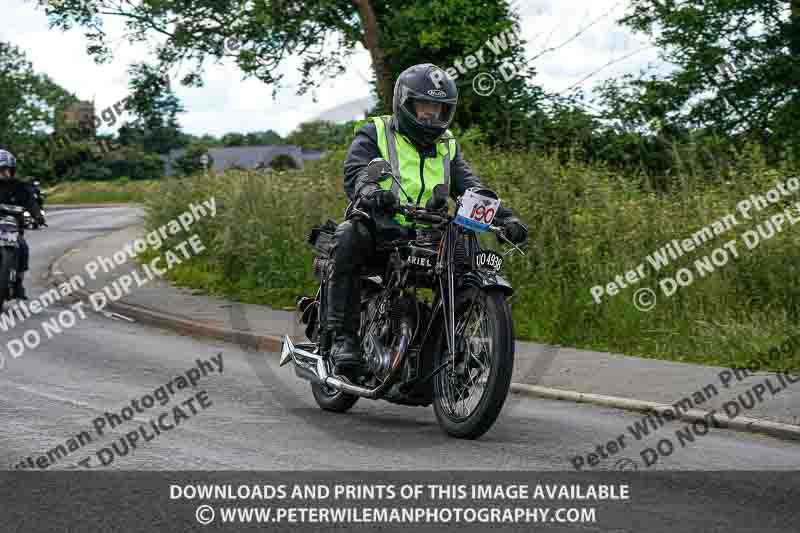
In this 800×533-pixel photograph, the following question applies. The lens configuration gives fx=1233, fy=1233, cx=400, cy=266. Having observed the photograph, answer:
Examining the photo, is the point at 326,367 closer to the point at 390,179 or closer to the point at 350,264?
the point at 350,264

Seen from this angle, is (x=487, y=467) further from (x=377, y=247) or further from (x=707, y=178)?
(x=707, y=178)

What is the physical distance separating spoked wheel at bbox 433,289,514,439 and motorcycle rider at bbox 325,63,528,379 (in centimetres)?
67

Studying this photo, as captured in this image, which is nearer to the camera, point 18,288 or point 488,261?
point 488,261

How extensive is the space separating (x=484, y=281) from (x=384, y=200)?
2.69ft

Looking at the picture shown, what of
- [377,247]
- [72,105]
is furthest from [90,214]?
[72,105]

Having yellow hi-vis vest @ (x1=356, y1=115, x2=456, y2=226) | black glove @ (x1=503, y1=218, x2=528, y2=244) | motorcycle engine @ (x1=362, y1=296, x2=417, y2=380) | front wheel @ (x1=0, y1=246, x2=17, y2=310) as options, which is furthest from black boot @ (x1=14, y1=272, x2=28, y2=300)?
black glove @ (x1=503, y1=218, x2=528, y2=244)

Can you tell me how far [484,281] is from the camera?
694 centimetres

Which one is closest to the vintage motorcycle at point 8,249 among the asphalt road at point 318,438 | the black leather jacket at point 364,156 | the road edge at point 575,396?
the road edge at point 575,396

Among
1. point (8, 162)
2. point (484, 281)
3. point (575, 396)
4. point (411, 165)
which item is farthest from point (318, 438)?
point (8, 162)

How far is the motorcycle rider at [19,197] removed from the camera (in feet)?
51.8

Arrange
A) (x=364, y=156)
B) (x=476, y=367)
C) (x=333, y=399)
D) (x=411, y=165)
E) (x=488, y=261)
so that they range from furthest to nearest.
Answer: (x=333, y=399) → (x=364, y=156) → (x=411, y=165) → (x=488, y=261) → (x=476, y=367)

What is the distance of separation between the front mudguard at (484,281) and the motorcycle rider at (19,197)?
10000mm

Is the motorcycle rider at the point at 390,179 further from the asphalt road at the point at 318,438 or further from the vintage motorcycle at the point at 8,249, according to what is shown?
→ the vintage motorcycle at the point at 8,249

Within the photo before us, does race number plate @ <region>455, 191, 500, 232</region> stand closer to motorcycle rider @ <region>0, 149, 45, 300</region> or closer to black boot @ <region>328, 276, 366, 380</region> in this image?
black boot @ <region>328, 276, 366, 380</region>
